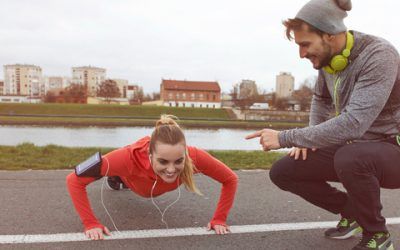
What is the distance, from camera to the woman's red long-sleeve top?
292 cm

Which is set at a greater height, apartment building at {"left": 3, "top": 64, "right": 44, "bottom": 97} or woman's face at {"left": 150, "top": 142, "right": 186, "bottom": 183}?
apartment building at {"left": 3, "top": 64, "right": 44, "bottom": 97}

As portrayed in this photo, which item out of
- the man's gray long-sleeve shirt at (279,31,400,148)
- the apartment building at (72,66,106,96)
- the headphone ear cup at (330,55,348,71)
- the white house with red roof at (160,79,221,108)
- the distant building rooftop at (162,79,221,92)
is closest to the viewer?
the man's gray long-sleeve shirt at (279,31,400,148)

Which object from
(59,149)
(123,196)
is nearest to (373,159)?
(123,196)

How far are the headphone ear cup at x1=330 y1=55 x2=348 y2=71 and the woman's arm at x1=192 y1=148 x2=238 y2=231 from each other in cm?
116

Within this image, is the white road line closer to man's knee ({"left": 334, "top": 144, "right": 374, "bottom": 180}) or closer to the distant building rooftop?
man's knee ({"left": 334, "top": 144, "right": 374, "bottom": 180})

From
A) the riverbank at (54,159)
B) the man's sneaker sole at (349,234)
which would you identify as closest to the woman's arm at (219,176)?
the man's sneaker sole at (349,234)

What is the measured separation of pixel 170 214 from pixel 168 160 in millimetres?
837

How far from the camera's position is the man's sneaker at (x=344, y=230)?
2.92 m

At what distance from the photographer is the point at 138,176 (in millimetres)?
3084

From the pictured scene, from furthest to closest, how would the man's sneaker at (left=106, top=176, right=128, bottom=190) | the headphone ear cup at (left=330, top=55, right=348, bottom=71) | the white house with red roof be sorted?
1. the white house with red roof
2. the man's sneaker at (left=106, top=176, right=128, bottom=190)
3. the headphone ear cup at (left=330, top=55, right=348, bottom=71)

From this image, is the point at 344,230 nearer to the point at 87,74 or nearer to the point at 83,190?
the point at 83,190

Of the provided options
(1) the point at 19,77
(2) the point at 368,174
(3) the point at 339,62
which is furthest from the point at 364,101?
(1) the point at 19,77

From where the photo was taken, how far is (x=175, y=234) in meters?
2.96

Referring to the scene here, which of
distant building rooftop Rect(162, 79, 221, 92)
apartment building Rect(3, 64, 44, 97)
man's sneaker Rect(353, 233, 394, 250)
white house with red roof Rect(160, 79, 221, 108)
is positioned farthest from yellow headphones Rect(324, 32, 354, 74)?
apartment building Rect(3, 64, 44, 97)
